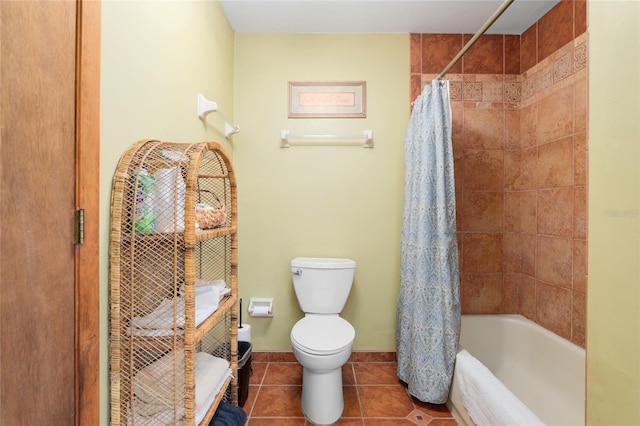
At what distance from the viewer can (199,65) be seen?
1296mm

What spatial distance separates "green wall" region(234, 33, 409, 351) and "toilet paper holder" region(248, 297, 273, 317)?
42 mm

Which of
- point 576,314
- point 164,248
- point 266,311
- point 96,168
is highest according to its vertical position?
point 96,168

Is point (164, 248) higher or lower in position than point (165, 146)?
lower

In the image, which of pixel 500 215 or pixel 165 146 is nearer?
pixel 165 146

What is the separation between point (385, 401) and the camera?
1481mm

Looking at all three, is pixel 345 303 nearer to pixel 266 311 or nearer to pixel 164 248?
pixel 266 311

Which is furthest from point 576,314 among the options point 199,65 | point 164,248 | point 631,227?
point 199,65

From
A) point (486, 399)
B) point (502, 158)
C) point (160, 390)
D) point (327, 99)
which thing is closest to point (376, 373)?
point (486, 399)

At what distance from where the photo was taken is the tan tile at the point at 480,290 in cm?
184

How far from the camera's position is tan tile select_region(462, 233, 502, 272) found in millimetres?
1832

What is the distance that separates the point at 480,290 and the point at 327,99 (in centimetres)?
173

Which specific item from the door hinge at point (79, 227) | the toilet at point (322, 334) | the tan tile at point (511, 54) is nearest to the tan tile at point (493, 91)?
the tan tile at point (511, 54)

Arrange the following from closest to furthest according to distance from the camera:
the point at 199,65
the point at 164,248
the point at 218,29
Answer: the point at 164,248 → the point at 199,65 → the point at 218,29

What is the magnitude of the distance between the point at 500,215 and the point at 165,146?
80.2 inches
